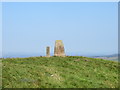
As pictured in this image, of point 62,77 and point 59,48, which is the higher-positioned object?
point 59,48

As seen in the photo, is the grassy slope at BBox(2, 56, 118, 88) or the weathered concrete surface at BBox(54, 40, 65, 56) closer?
the grassy slope at BBox(2, 56, 118, 88)

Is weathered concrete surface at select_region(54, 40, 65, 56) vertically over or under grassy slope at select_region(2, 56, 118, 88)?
over

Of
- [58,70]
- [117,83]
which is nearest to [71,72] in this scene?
[58,70]

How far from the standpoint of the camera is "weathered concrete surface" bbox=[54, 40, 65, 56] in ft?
150

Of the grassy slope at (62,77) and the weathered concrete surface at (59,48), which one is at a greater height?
the weathered concrete surface at (59,48)

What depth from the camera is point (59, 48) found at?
151ft

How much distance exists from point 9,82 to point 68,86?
21.0 feet

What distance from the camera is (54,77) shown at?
27.8m

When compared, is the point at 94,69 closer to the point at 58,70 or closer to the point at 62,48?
the point at 58,70

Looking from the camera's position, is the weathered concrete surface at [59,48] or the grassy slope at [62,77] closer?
the grassy slope at [62,77]

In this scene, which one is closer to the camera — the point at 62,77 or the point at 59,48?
the point at 62,77

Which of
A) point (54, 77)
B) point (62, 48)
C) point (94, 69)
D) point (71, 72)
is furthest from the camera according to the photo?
point (62, 48)

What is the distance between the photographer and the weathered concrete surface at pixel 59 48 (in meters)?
45.7

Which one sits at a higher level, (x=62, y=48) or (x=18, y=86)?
(x=62, y=48)
